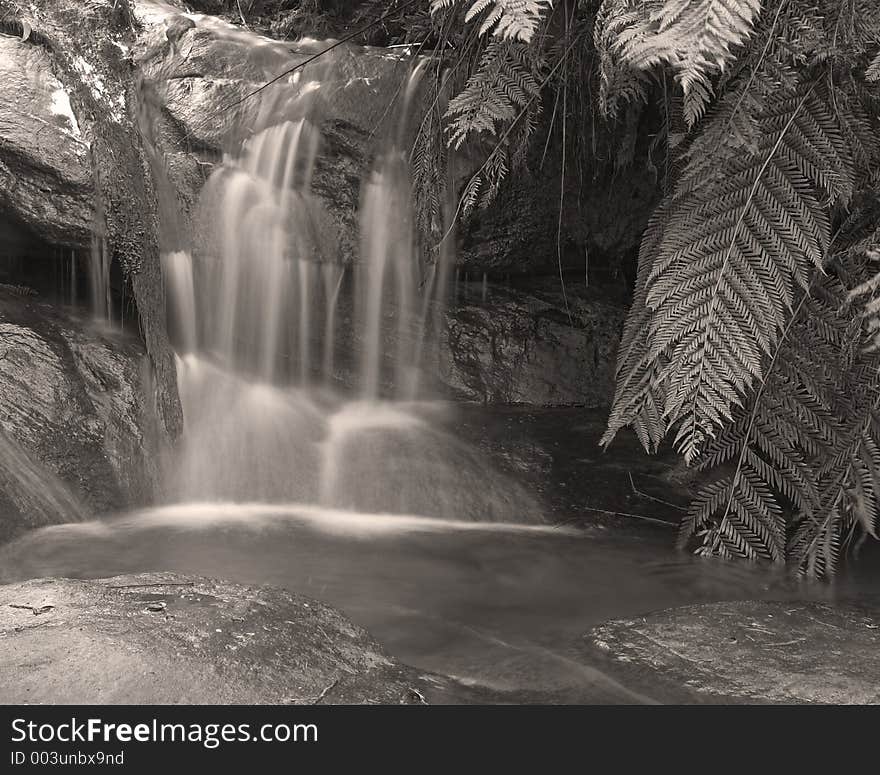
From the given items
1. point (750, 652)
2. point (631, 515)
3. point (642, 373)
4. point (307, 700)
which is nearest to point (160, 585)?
point (307, 700)

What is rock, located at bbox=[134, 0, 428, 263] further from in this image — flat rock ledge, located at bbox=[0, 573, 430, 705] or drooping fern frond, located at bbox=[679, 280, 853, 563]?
flat rock ledge, located at bbox=[0, 573, 430, 705]

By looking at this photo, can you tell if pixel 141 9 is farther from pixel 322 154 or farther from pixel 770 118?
pixel 770 118

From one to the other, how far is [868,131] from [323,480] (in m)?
2.49

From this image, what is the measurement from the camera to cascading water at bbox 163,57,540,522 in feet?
14.3


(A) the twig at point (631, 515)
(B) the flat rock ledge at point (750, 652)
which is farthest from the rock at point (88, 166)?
(B) the flat rock ledge at point (750, 652)

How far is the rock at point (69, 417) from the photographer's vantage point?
12.4 ft

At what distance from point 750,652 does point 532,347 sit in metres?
2.82

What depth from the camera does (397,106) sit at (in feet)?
15.4

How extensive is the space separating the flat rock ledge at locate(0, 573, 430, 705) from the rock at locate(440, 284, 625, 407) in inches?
106

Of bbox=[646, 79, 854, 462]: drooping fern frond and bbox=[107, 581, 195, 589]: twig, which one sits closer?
bbox=[107, 581, 195, 589]: twig

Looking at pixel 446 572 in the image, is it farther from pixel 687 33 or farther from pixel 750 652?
pixel 687 33

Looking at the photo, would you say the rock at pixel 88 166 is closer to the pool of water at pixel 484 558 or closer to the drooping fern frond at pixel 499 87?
the pool of water at pixel 484 558

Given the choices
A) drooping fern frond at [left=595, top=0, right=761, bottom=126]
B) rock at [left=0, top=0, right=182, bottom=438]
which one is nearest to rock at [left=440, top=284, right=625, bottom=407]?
rock at [left=0, top=0, right=182, bottom=438]

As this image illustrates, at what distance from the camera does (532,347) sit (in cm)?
514
